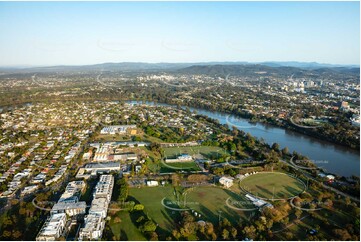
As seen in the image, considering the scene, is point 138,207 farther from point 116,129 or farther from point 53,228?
point 116,129

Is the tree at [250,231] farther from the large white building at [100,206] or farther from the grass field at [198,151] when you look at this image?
the grass field at [198,151]

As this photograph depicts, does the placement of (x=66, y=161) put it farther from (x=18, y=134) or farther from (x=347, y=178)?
(x=347, y=178)

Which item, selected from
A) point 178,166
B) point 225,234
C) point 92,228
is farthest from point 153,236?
point 178,166

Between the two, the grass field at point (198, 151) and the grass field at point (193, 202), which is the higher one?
the grass field at point (193, 202)

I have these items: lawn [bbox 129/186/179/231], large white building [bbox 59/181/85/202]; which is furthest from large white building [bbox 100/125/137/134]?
lawn [bbox 129/186/179/231]

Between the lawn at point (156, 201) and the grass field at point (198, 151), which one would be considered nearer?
the lawn at point (156, 201)

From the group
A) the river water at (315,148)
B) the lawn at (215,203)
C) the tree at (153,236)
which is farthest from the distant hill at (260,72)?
the tree at (153,236)

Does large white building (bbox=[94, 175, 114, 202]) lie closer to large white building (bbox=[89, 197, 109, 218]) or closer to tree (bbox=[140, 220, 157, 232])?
large white building (bbox=[89, 197, 109, 218])
